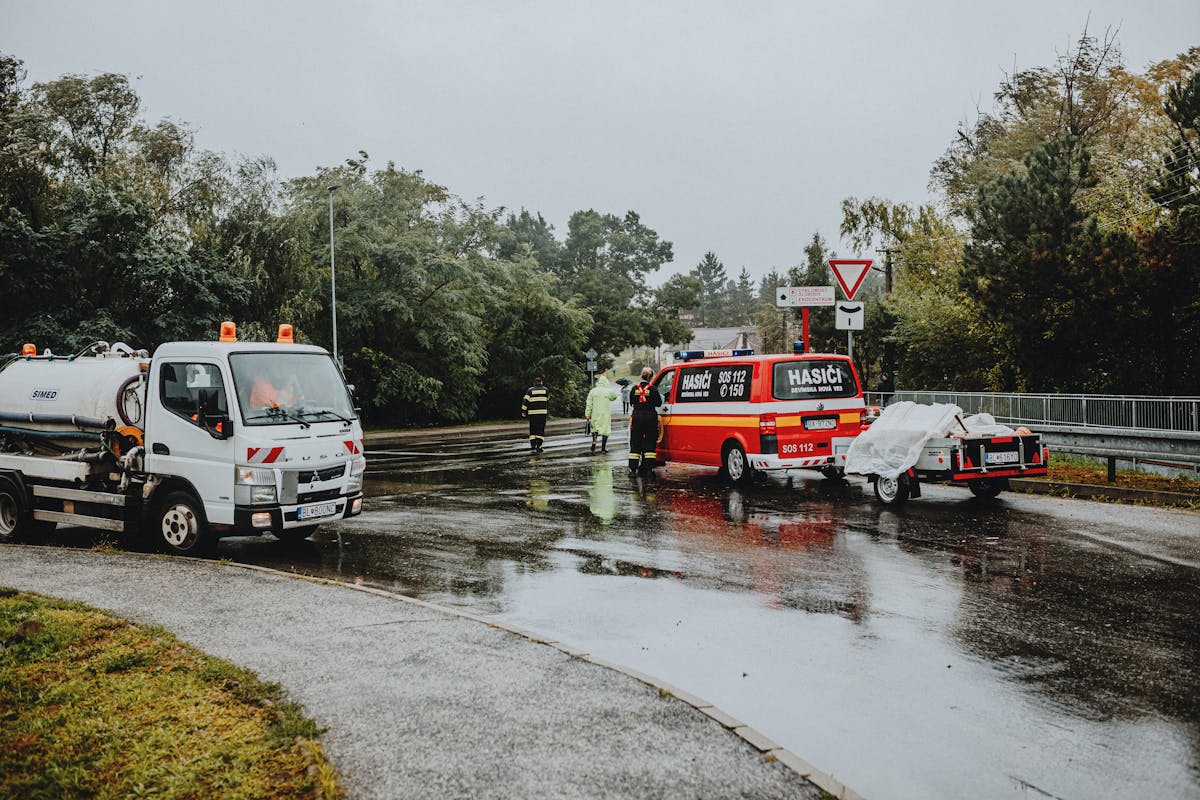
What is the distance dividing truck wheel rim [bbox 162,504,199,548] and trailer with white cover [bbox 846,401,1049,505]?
8415mm

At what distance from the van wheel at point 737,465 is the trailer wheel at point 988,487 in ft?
11.0

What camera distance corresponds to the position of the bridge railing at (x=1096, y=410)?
15.3 metres

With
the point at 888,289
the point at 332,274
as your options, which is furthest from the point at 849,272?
the point at 888,289

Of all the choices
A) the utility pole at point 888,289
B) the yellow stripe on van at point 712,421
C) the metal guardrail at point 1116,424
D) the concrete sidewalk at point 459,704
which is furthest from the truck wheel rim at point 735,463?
the utility pole at point 888,289

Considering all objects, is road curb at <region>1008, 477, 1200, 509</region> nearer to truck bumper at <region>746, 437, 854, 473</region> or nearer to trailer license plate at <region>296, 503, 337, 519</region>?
truck bumper at <region>746, 437, 854, 473</region>

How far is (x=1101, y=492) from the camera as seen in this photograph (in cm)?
1314

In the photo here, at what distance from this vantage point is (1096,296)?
61.2 ft

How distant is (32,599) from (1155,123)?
37.1 m

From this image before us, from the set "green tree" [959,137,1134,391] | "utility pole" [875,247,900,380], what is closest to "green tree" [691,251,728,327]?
"utility pole" [875,247,900,380]

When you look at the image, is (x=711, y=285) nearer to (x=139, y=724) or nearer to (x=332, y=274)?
(x=332, y=274)

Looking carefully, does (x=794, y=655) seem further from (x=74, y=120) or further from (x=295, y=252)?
(x=74, y=120)

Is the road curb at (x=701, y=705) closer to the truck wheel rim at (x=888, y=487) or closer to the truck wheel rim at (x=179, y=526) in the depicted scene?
the truck wheel rim at (x=179, y=526)

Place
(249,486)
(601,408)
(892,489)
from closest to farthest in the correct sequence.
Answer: (249,486)
(892,489)
(601,408)

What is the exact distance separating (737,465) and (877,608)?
784 centimetres
